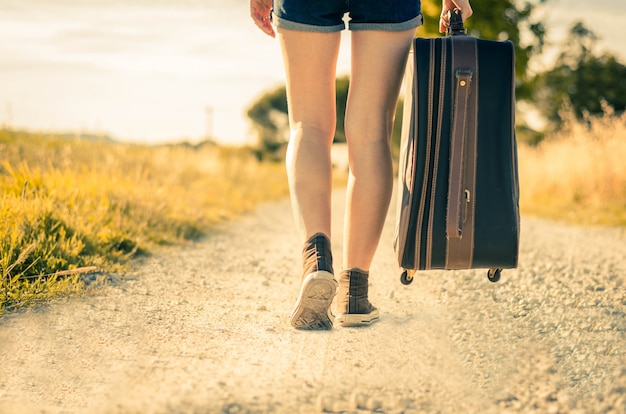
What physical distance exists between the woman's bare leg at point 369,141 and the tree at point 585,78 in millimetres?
26886

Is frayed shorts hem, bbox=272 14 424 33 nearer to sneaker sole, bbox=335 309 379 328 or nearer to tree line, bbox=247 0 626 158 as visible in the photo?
sneaker sole, bbox=335 309 379 328

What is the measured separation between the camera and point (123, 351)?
87.6 inches

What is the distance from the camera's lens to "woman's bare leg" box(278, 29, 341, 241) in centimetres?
252

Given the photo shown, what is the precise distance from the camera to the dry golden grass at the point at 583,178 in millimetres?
8453

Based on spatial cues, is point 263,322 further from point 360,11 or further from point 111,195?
point 111,195

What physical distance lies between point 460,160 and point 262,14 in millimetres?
1121

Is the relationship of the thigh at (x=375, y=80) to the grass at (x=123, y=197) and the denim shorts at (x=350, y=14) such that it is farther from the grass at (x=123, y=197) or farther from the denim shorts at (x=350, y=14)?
the grass at (x=123, y=197)

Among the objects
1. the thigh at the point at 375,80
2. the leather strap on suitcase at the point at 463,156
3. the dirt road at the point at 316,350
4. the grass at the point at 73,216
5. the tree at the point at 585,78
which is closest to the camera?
the dirt road at the point at 316,350

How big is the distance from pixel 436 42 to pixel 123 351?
5.08 feet

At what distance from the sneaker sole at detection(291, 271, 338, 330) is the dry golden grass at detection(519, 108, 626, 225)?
582cm

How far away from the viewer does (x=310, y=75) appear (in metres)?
2.53

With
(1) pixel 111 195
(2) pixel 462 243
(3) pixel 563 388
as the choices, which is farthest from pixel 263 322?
(1) pixel 111 195

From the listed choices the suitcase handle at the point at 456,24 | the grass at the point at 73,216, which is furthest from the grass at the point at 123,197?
the suitcase handle at the point at 456,24

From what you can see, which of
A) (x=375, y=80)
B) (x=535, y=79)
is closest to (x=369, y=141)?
(x=375, y=80)
